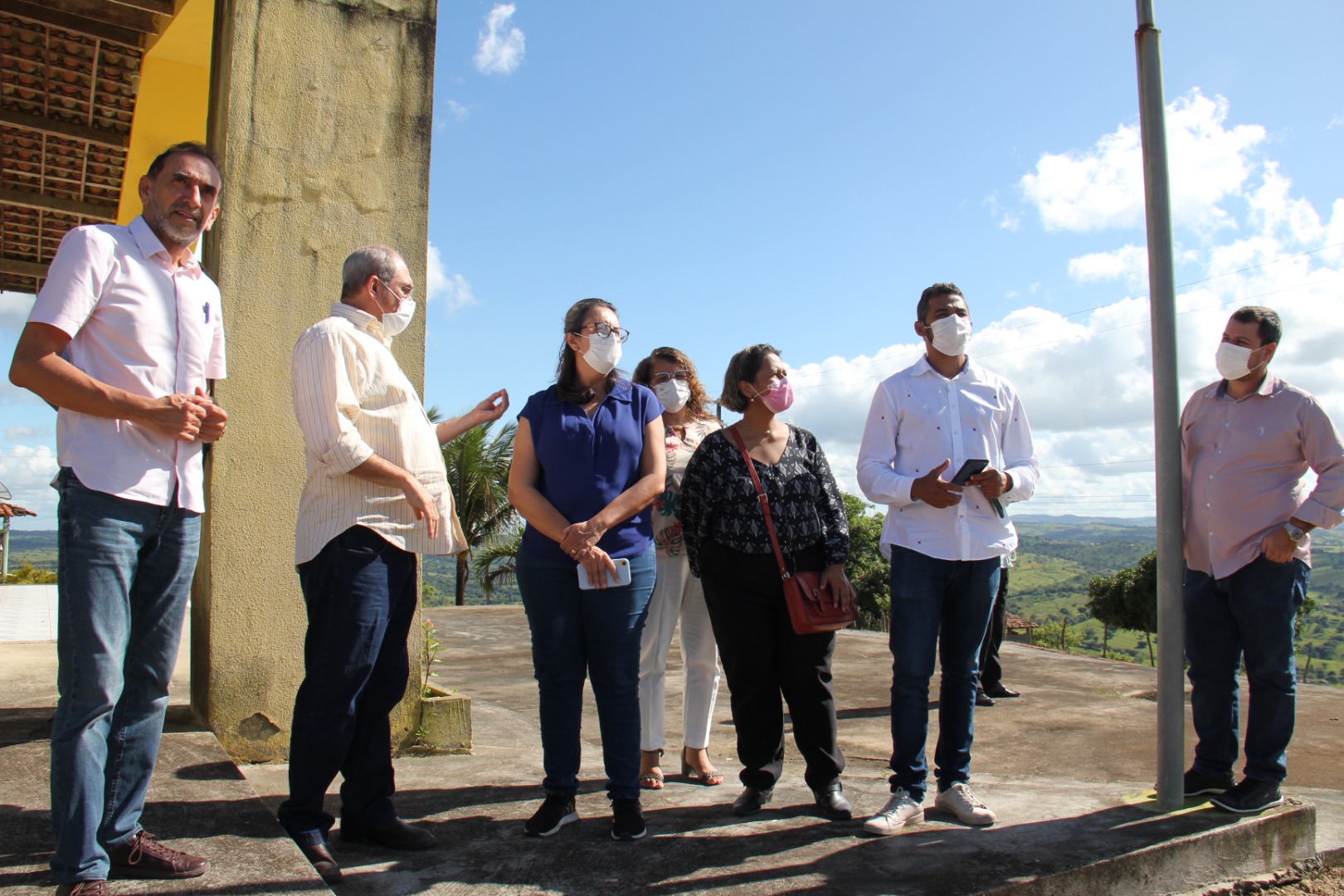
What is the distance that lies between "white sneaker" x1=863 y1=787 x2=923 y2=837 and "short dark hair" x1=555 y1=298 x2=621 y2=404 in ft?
5.74

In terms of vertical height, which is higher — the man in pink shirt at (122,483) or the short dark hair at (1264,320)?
the short dark hair at (1264,320)

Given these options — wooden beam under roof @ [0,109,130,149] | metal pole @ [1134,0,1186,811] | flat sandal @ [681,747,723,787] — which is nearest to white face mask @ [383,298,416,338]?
flat sandal @ [681,747,723,787]

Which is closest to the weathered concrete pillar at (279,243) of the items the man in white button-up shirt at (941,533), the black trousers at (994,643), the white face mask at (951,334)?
the man in white button-up shirt at (941,533)

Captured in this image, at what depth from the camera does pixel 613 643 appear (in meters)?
3.24

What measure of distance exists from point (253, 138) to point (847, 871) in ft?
12.0

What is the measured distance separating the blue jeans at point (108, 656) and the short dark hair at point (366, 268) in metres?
0.92

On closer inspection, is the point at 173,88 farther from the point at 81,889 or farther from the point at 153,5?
the point at 81,889

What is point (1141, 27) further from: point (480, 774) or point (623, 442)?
point (480, 774)

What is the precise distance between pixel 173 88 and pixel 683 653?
5.60m

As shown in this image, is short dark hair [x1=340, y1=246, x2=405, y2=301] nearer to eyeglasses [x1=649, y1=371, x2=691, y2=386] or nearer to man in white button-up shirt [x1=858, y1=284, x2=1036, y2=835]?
eyeglasses [x1=649, y1=371, x2=691, y2=386]

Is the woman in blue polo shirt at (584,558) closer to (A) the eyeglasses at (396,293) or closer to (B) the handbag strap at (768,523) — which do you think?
(B) the handbag strap at (768,523)

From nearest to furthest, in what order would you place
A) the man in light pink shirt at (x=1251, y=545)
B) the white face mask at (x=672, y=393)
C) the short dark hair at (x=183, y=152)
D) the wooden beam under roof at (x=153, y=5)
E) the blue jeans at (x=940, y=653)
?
the short dark hair at (x=183, y=152)
the blue jeans at (x=940, y=653)
the man in light pink shirt at (x=1251, y=545)
the white face mask at (x=672, y=393)
the wooden beam under roof at (x=153, y=5)

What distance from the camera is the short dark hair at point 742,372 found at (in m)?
3.81

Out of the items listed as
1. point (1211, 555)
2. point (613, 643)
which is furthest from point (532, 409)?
point (1211, 555)
